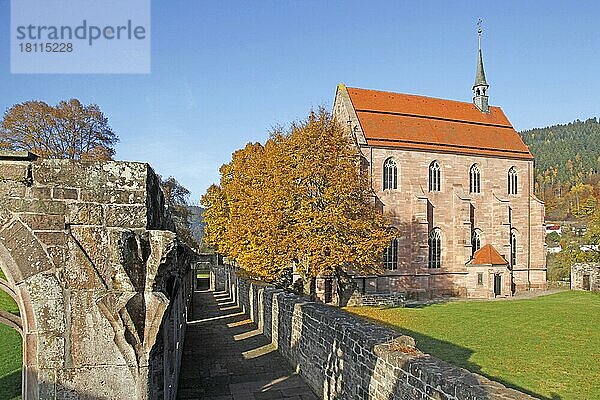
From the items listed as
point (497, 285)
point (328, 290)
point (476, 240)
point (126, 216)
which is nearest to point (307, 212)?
point (328, 290)

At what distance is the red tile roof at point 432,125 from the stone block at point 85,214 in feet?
101

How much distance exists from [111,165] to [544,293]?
39100mm

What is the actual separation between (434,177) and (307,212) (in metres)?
18.1

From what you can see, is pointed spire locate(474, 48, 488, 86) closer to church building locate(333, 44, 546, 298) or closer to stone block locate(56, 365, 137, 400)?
church building locate(333, 44, 546, 298)

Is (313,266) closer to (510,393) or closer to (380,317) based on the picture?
(380,317)

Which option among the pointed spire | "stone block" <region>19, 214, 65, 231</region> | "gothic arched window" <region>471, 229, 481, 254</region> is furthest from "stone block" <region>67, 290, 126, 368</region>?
the pointed spire

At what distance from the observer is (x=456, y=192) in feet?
121

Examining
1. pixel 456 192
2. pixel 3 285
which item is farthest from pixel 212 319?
pixel 456 192

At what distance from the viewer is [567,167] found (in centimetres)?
11900

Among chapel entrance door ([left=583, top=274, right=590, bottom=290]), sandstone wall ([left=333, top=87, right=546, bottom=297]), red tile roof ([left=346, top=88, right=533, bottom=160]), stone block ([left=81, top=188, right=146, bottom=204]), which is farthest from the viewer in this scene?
chapel entrance door ([left=583, top=274, right=590, bottom=290])

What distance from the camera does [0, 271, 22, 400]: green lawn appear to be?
31.1ft

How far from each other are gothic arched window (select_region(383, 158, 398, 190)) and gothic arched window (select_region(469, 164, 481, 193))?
7511 millimetres

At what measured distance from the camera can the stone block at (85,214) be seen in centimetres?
448

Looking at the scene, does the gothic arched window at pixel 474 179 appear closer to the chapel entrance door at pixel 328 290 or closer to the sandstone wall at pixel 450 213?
the sandstone wall at pixel 450 213
